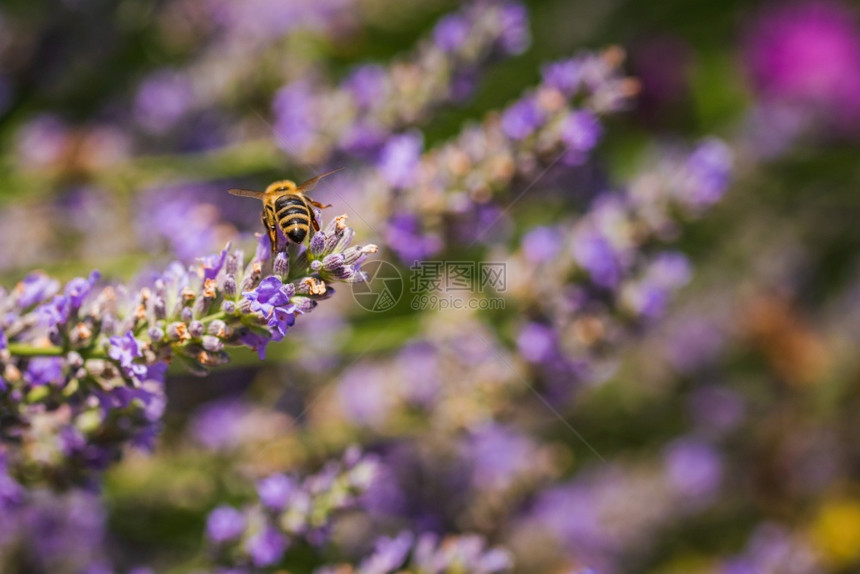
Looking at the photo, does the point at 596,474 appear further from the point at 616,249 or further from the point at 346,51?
the point at 346,51

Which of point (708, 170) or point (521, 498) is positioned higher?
point (708, 170)

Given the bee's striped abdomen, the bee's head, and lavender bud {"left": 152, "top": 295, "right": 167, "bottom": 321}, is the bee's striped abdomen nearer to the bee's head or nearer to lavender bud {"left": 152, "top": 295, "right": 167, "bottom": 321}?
the bee's head

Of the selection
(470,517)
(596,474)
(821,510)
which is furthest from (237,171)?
(821,510)

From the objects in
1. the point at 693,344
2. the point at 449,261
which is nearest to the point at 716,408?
the point at 693,344

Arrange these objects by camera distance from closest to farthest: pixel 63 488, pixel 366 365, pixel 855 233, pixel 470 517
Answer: pixel 63 488
pixel 470 517
pixel 366 365
pixel 855 233

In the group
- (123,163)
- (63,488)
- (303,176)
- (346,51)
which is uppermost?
(346,51)

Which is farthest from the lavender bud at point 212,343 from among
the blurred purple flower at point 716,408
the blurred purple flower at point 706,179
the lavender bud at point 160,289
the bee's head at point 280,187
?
the blurred purple flower at point 716,408
